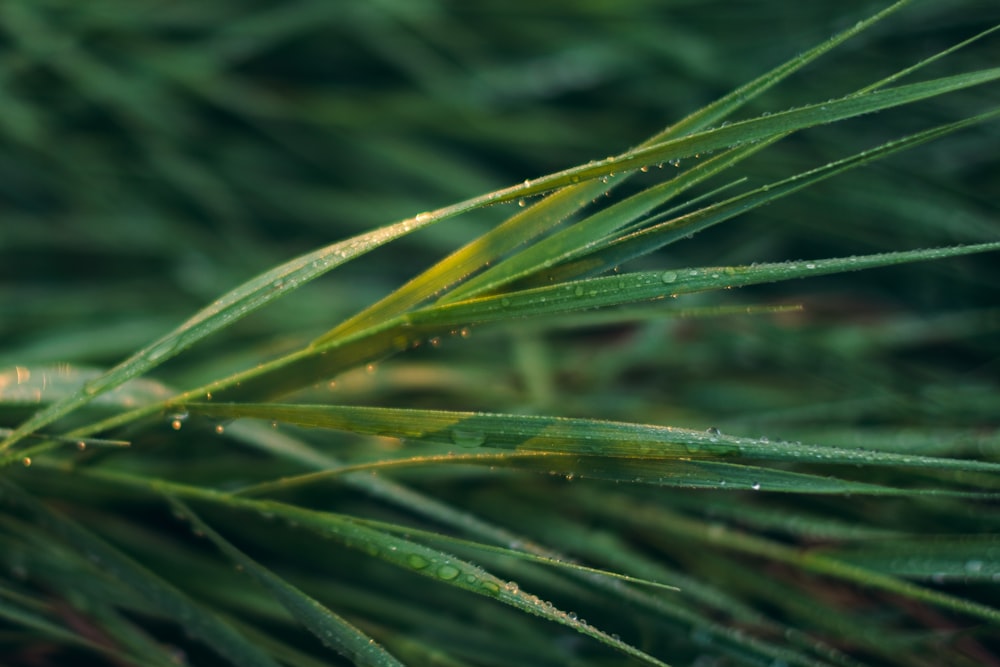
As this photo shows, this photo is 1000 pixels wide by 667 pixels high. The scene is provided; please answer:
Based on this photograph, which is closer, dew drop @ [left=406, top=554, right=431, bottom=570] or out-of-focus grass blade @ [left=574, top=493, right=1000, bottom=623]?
dew drop @ [left=406, top=554, right=431, bottom=570]

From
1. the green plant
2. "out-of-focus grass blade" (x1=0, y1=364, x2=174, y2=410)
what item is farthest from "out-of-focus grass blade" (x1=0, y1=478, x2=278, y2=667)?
"out-of-focus grass blade" (x1=0, y1=364, x2=174, y2=410)

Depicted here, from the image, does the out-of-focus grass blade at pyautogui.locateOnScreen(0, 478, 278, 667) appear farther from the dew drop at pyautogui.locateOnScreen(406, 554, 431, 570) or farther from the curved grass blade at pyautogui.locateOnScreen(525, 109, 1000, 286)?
the curved grass blade at pyautogui.locateOnScreen(525, 109, 1000, 286)

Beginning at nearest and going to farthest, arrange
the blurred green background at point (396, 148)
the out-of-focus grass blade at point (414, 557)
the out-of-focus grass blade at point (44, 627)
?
the out-of-focus grass blade at point (414, 557) < the out-of-focus grass blade at point (44, 627) < the blurred green background at point (396, 148)

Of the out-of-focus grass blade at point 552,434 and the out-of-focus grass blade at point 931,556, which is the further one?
the out-of-focus grass blade at point 931,556

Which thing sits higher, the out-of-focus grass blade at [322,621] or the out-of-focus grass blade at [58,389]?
the out-of-focus grass blade at [58,389]

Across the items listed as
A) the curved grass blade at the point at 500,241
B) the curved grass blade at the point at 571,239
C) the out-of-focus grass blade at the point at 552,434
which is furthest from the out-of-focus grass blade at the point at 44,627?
the curved grass blade at the point at 571,239

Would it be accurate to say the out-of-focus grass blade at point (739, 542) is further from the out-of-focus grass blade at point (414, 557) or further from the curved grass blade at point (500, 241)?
the curved grass blade at point (500, 241)

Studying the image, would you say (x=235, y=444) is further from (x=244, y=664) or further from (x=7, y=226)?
(x=7, y=226)

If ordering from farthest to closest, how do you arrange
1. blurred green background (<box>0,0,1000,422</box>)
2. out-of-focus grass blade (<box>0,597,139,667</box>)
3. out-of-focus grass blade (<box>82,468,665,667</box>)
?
blurred green background (<box>0,0,1000,422</box>), out-of-focus grass blade (<box>0,597,139,667</box>), out-of-focus grass blade (<box>82,468,665,667</box>)

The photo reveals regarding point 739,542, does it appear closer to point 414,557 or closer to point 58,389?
point 414,557
